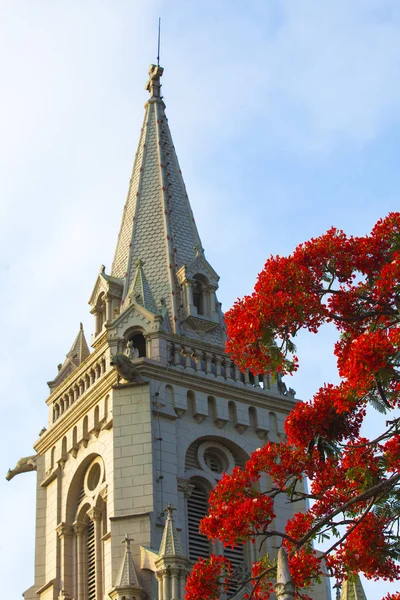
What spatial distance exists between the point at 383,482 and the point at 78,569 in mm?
16955

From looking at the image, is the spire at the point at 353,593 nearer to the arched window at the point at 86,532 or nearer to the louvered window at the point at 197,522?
the louvered window at the point at 197,522

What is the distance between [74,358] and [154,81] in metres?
11.6

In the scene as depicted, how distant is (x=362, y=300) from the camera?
17516 mm

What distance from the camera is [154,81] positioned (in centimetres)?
4272

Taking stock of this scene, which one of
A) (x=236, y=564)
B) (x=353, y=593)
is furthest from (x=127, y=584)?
(x=353, y=593)

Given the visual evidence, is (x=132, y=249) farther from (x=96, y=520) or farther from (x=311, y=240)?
(x=311, y=240)

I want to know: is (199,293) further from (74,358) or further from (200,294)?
(74,358)

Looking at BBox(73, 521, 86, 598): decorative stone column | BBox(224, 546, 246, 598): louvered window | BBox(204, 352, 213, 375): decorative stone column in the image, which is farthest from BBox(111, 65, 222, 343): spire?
BBox(224, 546, 246, 598): louvered window

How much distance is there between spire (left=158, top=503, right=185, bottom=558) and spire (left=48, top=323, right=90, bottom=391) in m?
9.37

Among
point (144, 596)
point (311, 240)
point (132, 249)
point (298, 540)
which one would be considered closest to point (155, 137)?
point (132, 249)

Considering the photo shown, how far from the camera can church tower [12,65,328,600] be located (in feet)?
96.6

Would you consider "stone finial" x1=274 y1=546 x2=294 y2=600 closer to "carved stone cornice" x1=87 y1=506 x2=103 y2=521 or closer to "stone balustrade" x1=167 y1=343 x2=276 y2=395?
"carved stone cornice" x1=87 y1=506 x2=103 y2=521

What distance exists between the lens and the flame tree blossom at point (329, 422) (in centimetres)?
1625

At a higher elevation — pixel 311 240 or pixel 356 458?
pixel 311 240
